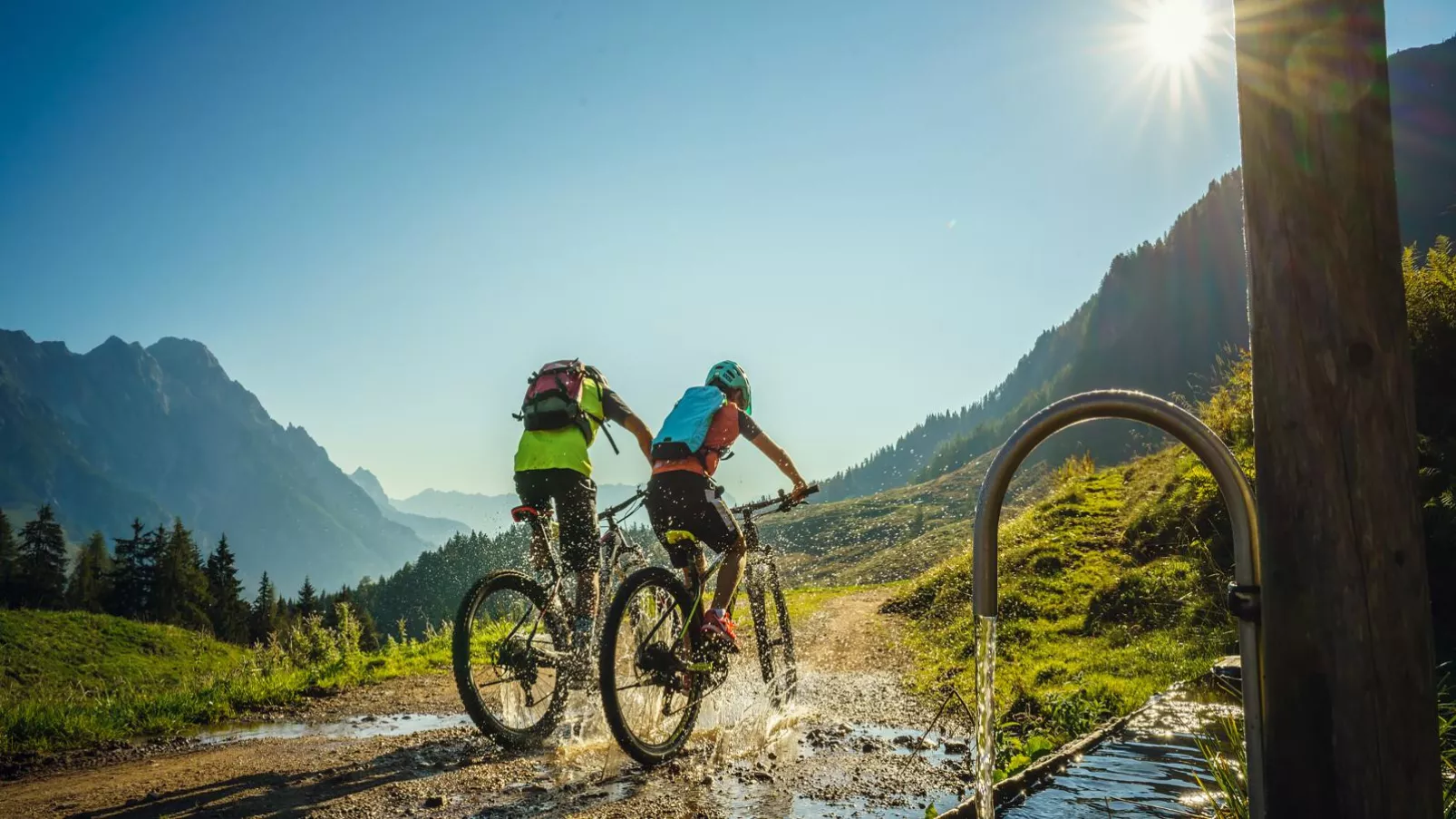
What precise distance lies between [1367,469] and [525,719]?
5404 mm

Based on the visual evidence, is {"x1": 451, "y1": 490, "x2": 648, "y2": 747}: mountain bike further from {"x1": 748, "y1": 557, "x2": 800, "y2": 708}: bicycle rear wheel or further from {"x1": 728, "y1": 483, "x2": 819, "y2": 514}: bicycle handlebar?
{"x1": 748, "y1": 557, "x2": 800, "y2": 708}: bicycle rear wheel

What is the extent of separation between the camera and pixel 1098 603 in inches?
343

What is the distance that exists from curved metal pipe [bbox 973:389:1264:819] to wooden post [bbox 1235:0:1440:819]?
0.08 m

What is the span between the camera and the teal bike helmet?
6.45 metres

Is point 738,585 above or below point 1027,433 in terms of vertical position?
below

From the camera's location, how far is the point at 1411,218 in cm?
10788

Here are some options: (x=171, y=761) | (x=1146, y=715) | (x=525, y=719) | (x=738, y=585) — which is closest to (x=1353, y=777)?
(x=1146, y=715)

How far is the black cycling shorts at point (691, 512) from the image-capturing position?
597cm

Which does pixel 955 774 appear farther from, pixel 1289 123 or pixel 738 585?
pixel 1289 123

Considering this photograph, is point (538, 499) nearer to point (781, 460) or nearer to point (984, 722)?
point (781, 460)

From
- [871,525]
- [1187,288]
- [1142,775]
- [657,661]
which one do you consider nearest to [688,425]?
[657,661]

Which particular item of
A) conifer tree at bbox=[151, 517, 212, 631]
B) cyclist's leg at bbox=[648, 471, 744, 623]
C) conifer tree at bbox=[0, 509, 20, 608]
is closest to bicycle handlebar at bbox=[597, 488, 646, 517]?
cyclist's leg at bbox=[648, 471, 744, 623]

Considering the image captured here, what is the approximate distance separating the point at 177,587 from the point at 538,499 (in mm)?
92904

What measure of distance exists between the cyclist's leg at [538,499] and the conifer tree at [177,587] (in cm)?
8806
